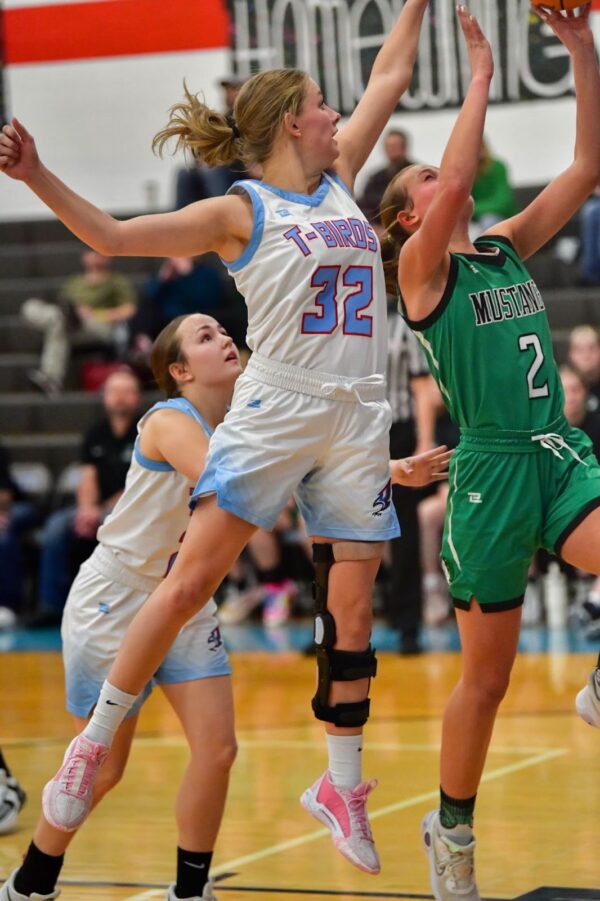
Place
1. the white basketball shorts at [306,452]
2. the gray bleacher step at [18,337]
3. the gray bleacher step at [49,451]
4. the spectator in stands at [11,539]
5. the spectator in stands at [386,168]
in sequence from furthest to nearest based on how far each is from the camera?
the gray bleacher step at [18,337] → the gray bleacher step at [49,451] → the spectator in stands at [11,539] → the spectator in stands at [386,168] → the white basketball shorts at [306,452]

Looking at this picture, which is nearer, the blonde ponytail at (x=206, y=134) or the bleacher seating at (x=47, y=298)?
the blonde ponytail at (x=206, y=134)

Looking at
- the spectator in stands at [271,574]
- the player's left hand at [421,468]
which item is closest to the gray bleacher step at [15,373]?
the spectator in stands at [271,574]

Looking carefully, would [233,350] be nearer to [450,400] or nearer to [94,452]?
[450,400]

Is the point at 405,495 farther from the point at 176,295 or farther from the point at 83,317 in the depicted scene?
the point at 83,317

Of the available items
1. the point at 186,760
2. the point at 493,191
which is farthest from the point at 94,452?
the point at 186,760

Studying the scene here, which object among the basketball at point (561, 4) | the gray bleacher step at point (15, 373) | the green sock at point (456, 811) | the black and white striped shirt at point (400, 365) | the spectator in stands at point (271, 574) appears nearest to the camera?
the green sock at point (456, 811)

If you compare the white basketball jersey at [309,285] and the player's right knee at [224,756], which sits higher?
the white basketball jersey at [309,285]

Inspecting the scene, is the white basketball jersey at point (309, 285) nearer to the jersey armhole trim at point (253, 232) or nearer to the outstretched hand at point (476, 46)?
the jersey armhole trim at point (253, 232)

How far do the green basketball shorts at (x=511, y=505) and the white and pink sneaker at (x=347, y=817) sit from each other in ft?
1.93

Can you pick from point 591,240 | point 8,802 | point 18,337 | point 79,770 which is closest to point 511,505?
point 79,770

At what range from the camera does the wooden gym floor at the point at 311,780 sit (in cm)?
486

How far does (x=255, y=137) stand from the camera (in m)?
4.24

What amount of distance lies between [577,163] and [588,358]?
18.0 ft

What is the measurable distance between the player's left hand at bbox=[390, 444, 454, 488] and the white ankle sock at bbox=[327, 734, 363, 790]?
773 millimetres
